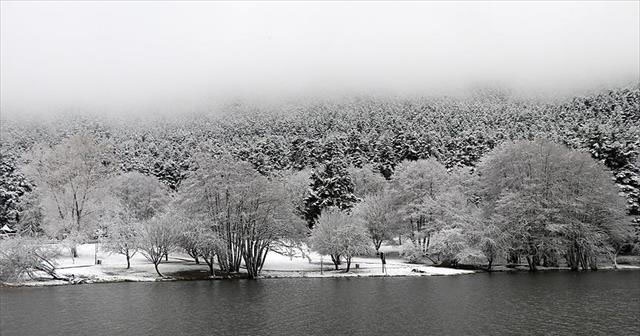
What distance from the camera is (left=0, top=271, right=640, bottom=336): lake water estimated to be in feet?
99.3

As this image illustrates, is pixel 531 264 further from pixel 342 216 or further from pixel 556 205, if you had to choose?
pixel 342 216

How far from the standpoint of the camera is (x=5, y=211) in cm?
8262

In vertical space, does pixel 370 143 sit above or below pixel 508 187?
above

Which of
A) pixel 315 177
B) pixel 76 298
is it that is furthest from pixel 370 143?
pixel 76 298

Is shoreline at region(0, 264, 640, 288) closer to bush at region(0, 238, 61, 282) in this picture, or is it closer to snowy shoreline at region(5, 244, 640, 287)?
snowy shoreline at region(5, 244, 640, 287)

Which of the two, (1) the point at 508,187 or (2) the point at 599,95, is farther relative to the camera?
(2) the point at 599,95

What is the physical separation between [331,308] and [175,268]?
1266 inches

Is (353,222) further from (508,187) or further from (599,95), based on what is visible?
(599,95)

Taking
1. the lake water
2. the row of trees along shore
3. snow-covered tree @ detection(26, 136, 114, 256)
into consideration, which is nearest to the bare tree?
the row of trees along shore

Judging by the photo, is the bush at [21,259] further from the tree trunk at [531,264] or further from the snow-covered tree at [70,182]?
the tree trunk at [531,264]

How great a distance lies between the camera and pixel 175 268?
2458 inches

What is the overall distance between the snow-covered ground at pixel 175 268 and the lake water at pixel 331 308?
5098 millimetres

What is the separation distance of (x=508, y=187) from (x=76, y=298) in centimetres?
5686

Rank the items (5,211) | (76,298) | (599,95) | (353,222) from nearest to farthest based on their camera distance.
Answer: (76,298) < (353,222) < (5,211) < (599,95)
